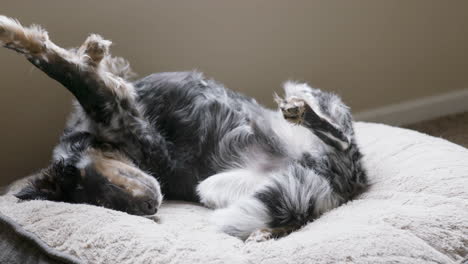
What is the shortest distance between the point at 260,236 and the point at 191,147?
1.74 feet

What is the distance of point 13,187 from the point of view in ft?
7.51

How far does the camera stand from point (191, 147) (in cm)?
223

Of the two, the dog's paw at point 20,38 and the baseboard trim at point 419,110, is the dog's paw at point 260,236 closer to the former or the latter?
the dog's paw at point 20,38

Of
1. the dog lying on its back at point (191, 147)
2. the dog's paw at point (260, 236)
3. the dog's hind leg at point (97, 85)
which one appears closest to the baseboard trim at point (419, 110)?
the dog lying on its back at point (191, 147)

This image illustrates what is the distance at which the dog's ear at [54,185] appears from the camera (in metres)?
2.04

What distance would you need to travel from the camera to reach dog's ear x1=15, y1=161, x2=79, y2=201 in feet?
6.69

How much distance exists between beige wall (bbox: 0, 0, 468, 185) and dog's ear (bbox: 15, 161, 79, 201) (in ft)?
1.87

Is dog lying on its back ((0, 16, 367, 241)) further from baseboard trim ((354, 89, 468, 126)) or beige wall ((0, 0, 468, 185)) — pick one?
baseboard trim ((354, 89, 468, 126))

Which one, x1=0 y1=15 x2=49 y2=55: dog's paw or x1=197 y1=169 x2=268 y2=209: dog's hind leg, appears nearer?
x1=0 y1=15 x2=49 y2=55: dog's paw

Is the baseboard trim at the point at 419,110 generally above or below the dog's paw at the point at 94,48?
above

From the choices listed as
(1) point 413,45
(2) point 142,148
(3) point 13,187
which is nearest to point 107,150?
(2) point 142,148

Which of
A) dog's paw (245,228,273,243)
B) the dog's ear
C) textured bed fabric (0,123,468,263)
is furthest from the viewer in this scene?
the dog's ear

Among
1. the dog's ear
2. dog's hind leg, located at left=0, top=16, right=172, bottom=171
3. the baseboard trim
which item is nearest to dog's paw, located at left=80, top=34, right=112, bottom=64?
dog's hind leg, located at left=0, top=16, right=172, bottom=171

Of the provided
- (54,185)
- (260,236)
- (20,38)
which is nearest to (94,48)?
(20,38)
